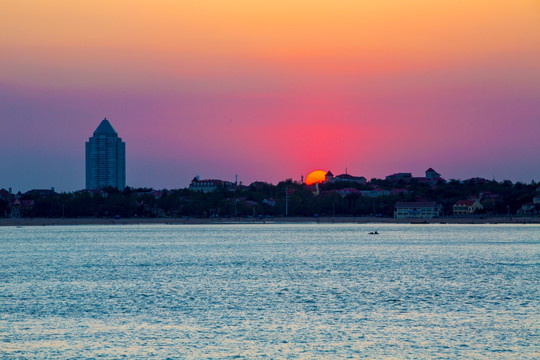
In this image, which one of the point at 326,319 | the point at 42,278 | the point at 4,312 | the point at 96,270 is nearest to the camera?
the point at 326,319

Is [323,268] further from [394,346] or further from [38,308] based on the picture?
[394,346]

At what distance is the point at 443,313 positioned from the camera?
3988 cm

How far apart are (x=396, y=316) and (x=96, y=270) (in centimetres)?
3847

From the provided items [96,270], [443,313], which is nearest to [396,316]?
[443,313]

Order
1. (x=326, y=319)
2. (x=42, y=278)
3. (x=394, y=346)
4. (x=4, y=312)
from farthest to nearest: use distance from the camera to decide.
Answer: (x=42, y=278) → (x=4, y=312) → (x=326, y=319) → (x=394, y=346)

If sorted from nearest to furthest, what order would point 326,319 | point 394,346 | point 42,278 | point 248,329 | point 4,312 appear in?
point 394,346
point 248,329
point 326,319
point 4,312
point 42,278

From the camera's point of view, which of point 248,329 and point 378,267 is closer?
point 248,329

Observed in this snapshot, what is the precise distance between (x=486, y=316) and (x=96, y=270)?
41.4 m

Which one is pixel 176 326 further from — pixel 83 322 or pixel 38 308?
pixel 38 308

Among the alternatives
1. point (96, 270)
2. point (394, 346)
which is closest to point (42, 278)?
point (96, 270)

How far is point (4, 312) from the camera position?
134 ft

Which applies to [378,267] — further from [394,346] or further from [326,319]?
[394,346]

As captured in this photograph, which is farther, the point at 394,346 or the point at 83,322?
the point at 83,322

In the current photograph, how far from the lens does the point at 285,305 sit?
142 ft
